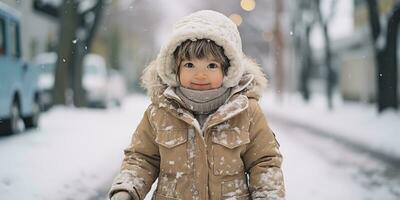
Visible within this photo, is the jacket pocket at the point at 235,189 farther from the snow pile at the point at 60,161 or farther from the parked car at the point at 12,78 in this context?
the parked car at the point at 12,78

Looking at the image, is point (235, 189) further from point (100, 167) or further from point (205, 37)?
point (100, 167)

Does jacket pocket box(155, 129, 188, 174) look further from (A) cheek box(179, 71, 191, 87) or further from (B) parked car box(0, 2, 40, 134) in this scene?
(B) parked car box(0, 2, 40, 134)

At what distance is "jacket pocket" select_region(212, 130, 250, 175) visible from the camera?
108 inches

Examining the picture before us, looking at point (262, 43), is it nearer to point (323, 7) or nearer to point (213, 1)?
point (213, 1)

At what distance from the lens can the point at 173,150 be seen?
2.78 metres

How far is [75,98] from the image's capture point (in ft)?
73.2

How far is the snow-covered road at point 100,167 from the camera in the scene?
691 centimetres

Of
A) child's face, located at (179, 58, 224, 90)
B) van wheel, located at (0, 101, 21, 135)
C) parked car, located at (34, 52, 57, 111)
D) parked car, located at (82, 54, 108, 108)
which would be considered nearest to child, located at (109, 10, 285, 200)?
child's face, located at (179, 58, 224, 90)

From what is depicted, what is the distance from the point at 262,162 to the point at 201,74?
453mm

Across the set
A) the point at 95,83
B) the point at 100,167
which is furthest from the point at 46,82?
the point at 100,167

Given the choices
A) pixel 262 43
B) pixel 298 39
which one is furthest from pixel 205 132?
pixel 262 43

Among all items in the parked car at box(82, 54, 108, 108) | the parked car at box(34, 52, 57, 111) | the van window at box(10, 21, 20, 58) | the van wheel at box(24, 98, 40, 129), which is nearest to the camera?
the van window at box(10, 21, 20, 58)

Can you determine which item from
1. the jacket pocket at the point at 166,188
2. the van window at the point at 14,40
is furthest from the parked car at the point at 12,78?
the jacket pocket at the point at 166,188

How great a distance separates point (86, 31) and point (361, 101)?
1672cm
